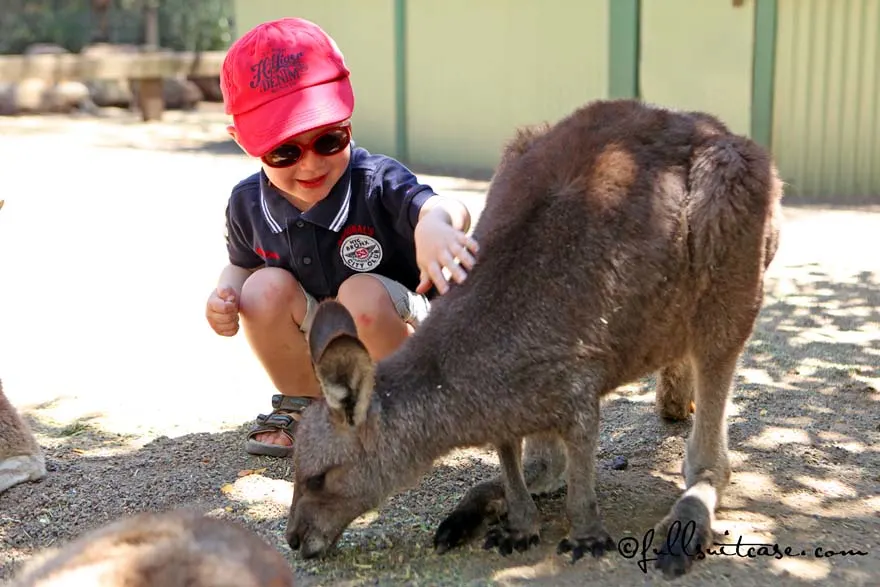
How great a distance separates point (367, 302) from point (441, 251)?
50 cm

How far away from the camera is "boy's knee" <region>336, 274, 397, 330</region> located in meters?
3.22

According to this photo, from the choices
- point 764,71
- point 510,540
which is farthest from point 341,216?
point 764,71

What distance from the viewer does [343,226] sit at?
3.33 meters

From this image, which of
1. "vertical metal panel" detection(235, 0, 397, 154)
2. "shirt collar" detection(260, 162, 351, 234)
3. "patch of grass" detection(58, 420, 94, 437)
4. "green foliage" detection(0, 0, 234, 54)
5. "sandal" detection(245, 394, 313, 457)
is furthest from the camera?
"green foliage" detection(0, 0, 234, 54)

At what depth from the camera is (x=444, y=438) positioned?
2561 mm

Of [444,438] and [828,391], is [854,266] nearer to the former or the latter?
[828,391]

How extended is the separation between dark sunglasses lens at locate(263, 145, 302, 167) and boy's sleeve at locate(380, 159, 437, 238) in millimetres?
325

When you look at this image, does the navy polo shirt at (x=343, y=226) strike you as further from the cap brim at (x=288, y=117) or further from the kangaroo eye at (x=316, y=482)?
the kangaroo eye at (x=316, y=482)

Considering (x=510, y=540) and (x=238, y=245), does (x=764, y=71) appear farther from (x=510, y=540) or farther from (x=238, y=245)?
(x=510, y=540)

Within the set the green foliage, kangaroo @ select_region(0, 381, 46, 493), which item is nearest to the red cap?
kangaroo @ select_region(0, 381, 46, 493)

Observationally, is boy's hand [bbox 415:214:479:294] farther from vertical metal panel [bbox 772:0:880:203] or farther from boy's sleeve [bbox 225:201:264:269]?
vertical metal panel [bbox 772:0:880:203]

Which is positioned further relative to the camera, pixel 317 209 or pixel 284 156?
pixel 317 209

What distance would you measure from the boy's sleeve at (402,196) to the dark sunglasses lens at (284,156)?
325 millimetres

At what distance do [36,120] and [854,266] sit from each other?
10093 millimetres
